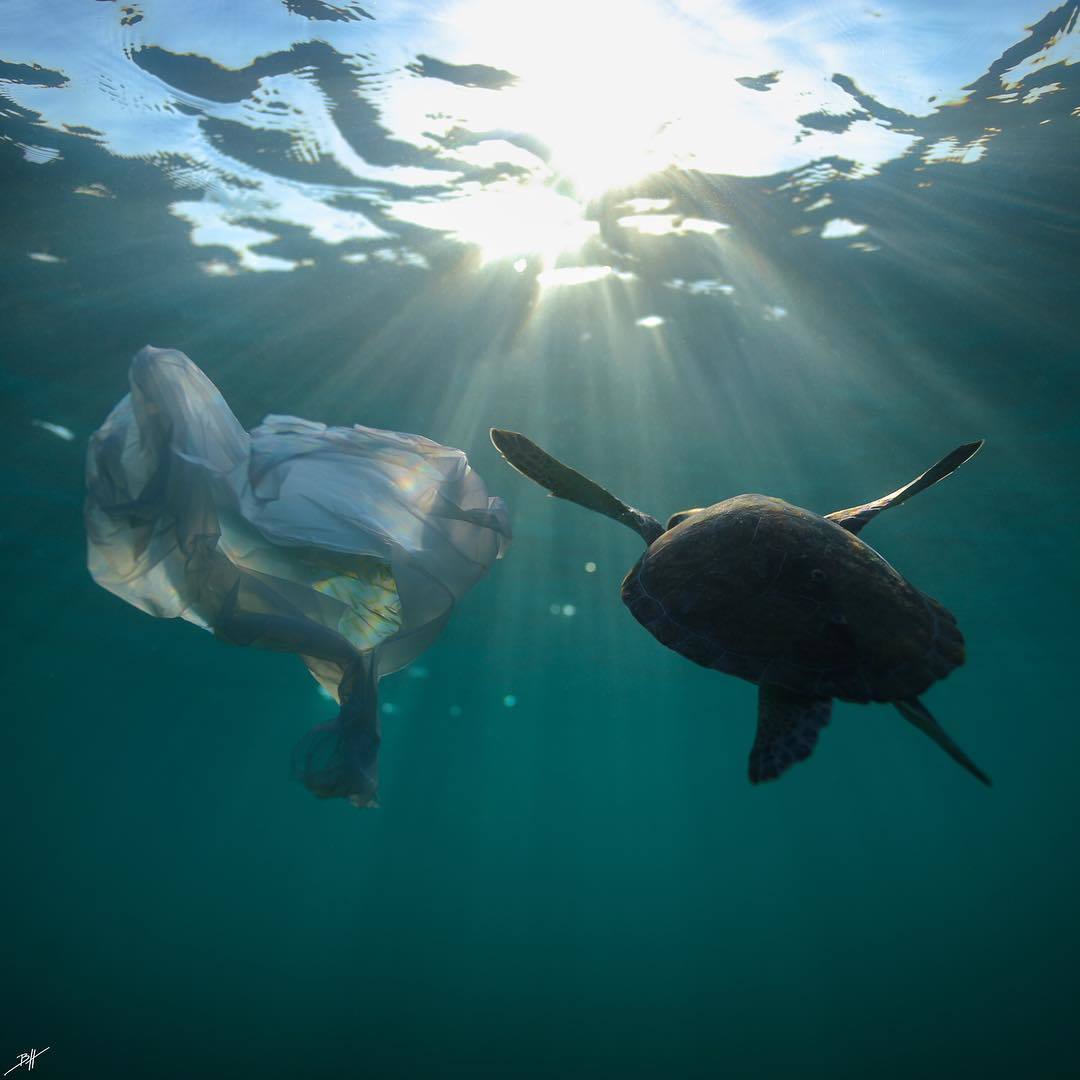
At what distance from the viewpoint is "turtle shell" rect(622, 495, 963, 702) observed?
238 centimetres

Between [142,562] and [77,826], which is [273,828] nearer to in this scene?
[77,826]

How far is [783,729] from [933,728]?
54 centimetres

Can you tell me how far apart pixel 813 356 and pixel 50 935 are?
3763 inches

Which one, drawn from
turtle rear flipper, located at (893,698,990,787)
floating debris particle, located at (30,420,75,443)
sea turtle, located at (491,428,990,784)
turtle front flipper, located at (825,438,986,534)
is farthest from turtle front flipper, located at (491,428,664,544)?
floating debris particle, located at (30,420,75,443)

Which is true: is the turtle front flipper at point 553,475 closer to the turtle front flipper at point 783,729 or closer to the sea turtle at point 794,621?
the sea turtle at point 794,621

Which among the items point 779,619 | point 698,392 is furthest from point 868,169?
point 779,619

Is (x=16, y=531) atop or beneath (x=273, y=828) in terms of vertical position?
atop

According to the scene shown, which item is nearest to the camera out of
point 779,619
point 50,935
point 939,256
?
point 779,619

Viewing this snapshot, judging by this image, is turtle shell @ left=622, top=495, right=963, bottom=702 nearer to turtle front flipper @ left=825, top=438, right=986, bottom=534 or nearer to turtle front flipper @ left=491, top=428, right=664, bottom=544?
turtle front flipper @ left=825, top=438, right=986, bottom=534

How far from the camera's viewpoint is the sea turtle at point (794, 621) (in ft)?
7.79

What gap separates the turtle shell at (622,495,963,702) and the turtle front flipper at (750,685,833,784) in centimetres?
16

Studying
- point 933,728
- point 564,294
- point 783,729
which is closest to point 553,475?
point 783,729

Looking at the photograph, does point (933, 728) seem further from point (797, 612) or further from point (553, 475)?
point (553, 475)

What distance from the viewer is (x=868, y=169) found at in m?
7.23
